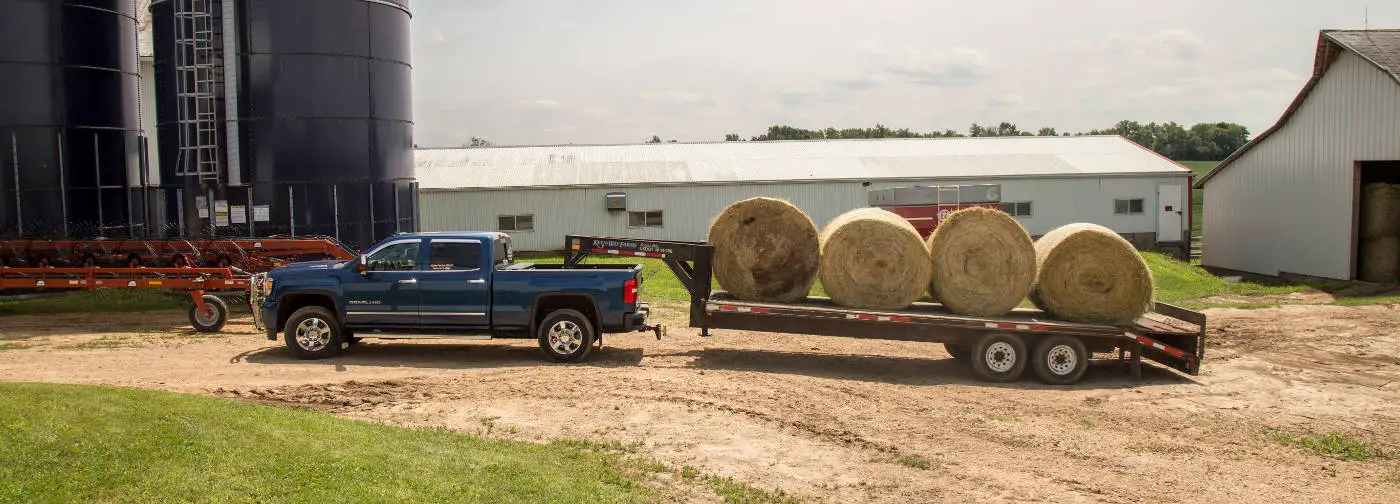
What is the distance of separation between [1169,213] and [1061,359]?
83.8 feet

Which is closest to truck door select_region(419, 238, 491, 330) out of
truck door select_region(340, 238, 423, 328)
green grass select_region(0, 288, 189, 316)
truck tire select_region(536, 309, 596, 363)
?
truck door select_region(340, 238, 423, 328)

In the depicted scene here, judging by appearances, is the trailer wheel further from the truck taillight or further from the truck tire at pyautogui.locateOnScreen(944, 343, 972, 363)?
the truck tire at pyautogui.locateOnScreen(944, 343, 972, 363)

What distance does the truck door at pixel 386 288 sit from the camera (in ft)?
46.4

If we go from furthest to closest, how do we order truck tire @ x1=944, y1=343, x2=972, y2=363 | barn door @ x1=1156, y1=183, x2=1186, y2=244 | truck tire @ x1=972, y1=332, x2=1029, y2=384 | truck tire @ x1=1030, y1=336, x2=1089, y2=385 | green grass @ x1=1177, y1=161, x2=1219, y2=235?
green grass @ x1=1177, y1=161, x2=1219, y2=235
barn door @ x1=1156, y1=183, x2=1186, y2=244
truck tire @ x1=944, y1=343, x2=972, y2=363
truck tire @ x1=972, y1=332, x2=1029, y2=384
truck tire @ x1=1030, y1=336, x2=1089, y2=385

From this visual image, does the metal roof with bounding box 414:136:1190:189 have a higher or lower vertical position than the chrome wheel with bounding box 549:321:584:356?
higher

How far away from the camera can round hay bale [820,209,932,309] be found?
13836mm

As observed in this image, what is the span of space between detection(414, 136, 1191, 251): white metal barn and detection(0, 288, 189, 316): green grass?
13456 millimetres

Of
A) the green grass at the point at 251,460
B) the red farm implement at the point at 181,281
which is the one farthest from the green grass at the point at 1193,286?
the red farm implement at the point at 181,281

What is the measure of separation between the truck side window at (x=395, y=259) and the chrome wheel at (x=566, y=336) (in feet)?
7.16

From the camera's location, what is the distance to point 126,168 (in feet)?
79.3

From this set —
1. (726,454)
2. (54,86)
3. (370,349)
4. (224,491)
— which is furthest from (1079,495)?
(54,86)

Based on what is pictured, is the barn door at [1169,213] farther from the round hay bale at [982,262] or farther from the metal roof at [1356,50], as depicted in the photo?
the round hay bale at [982,262]

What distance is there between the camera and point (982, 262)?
13.7m

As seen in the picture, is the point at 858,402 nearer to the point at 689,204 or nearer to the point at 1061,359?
the point at 1061,359
